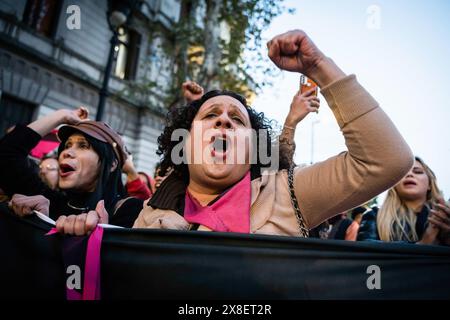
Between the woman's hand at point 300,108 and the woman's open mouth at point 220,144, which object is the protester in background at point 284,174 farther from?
the woman's hand at point 300,108

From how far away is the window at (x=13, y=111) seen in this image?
10.0 metres

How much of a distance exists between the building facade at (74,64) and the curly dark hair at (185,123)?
7.43 m

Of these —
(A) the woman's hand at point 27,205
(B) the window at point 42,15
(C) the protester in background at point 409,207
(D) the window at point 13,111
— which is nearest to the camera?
(A) the woman's hand at point 27,205

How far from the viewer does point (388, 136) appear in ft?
4.07

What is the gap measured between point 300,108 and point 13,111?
34.7ft

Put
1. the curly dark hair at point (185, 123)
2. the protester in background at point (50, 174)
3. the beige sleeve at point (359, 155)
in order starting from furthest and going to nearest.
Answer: the protester in background at point (50, 174), the curly dark hair at point (185, 123), the beige sleeve at point (359, 155)

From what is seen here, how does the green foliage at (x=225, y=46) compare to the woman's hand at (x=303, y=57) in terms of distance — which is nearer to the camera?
the woman's hand at (x=303, y=57)

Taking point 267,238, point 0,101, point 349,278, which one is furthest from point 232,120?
point 0,101

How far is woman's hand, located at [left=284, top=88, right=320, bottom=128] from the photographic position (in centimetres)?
267

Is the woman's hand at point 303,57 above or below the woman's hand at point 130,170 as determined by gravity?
below

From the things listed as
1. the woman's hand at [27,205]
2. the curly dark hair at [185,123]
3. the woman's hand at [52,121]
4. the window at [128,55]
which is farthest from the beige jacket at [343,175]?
the window at [128,55]

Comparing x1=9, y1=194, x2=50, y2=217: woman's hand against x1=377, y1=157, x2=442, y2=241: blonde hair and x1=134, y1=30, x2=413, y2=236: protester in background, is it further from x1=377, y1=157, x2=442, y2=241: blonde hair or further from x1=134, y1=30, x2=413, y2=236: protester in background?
x1=377, y1=157, x2=442, y2=241: blonde hair

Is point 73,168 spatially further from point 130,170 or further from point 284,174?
point 284,174

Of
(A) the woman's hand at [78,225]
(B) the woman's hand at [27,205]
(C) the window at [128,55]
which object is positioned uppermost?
(C) the window at [128,55]
